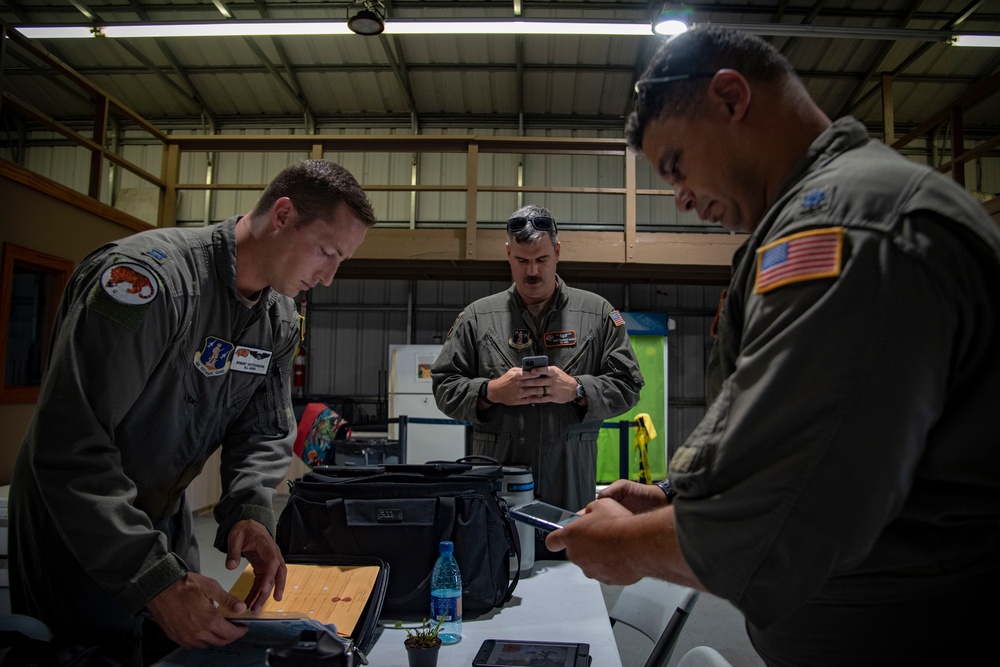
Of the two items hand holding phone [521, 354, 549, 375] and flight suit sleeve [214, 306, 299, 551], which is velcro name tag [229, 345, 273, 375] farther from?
hand holding phone [521, 354, 549, 375]

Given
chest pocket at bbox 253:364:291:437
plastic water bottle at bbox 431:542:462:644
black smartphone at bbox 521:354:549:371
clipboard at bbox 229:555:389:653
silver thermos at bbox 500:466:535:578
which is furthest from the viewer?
black smartphone at bbox 521:354:549:371

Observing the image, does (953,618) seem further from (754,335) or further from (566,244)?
(566,244)

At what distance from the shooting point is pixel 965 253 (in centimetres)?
66

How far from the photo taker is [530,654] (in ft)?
4.28

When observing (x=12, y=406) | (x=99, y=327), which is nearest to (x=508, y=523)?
(x=99, y=327)

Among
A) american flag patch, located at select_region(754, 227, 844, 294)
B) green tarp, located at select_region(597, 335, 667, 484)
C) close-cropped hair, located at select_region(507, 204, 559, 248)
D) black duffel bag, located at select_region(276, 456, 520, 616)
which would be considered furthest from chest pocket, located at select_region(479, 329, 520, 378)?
green tarp, located at select_region(597, 335, 667, 484)

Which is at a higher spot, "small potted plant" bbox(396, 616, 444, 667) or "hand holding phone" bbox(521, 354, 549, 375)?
"hand holding phone" bbox(521, 354, 549, 375)

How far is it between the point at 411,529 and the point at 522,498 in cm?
45

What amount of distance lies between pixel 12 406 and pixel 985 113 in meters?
12.5

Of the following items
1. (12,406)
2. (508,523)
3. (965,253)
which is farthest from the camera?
(12,406)

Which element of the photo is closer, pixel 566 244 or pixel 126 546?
pixel 126 546


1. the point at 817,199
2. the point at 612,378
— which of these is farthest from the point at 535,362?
the point at 817,199

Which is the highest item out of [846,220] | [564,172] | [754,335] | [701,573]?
[564,172]

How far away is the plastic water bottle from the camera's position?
1.46 metres
